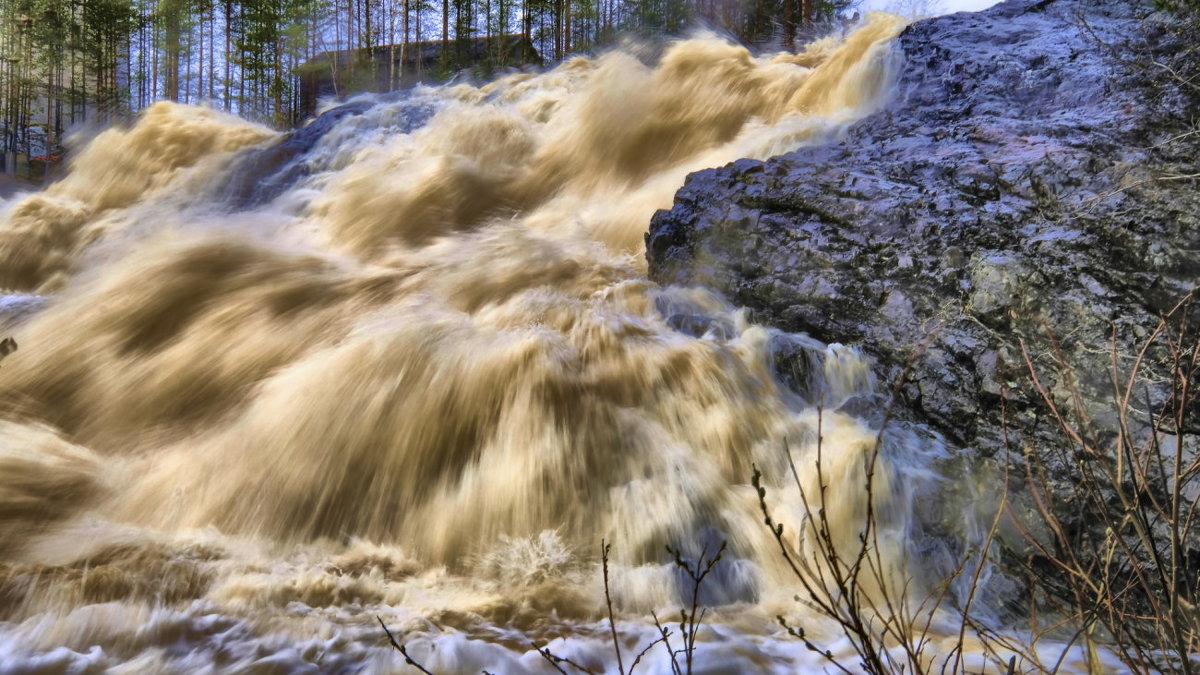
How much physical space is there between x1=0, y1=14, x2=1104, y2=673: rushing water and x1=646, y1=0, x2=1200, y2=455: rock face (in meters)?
0.33

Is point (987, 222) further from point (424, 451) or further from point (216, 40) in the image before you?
point (216, 40)

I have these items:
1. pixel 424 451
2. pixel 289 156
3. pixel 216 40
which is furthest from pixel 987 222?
pixel 216 40

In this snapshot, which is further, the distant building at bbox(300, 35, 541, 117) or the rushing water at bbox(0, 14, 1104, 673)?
the distant building at bbox(300, 35, 541, 117)

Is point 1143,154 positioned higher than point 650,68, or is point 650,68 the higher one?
point 650,68

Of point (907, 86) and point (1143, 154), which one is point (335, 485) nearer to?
point (1143, 154)

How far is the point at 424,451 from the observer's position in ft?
11.7

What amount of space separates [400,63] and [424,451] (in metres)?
27.5

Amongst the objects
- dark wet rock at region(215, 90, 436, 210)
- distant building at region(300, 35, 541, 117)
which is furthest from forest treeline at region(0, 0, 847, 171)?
dark wet rock at region(215, 90, 436, 210)

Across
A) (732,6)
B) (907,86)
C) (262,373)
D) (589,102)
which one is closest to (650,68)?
(589,102)

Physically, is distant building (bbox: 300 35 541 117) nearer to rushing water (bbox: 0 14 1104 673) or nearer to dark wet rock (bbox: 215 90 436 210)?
dark wet rock (bbox: 215 90 436 210)

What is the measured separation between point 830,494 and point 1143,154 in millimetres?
2992

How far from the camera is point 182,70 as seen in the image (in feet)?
106

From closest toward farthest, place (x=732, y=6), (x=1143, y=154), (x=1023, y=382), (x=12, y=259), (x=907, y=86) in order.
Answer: (x=1023, y=382) → (x=1143, y=154) → (x=907, y=86) → (x=12, y=259) → (x=732, y=6)

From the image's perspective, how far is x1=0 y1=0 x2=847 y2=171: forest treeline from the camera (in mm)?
25656
